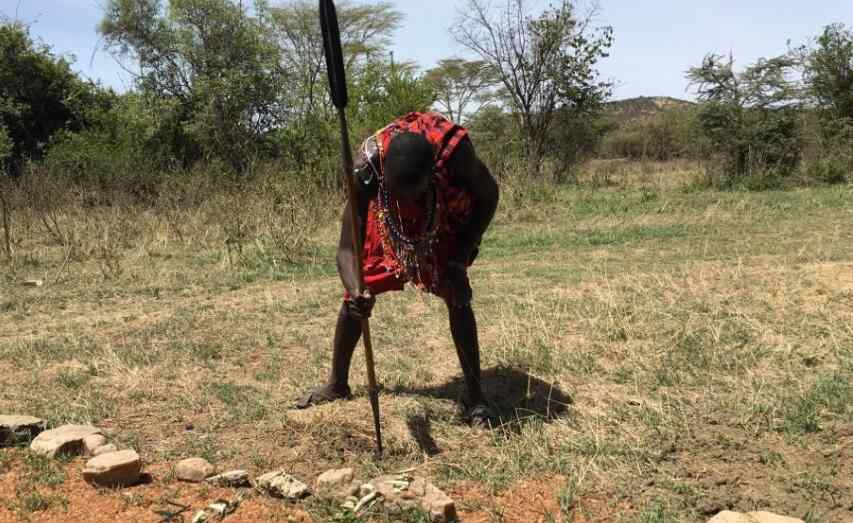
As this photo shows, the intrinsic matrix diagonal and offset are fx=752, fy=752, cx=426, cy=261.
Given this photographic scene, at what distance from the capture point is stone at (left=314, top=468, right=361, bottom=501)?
257 centimetres

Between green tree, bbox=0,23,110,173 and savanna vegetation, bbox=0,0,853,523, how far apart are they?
3536 millimetres

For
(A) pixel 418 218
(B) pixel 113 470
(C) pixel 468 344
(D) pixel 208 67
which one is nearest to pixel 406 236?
(A) pixel 418 218

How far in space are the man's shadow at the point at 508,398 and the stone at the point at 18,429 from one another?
1.58 metres

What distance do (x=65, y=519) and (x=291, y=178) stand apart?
6968mm

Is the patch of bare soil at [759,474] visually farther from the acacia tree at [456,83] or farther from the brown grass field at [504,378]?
the acacia tree at [456,83]

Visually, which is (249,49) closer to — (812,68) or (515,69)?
(515,69)

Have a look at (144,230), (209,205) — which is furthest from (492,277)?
(144,230)

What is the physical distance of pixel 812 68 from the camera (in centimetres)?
1532

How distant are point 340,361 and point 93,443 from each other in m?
1.08

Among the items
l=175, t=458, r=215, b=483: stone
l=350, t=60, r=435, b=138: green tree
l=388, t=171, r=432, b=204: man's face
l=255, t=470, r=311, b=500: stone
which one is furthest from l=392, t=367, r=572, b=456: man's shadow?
l=350, t=60, r=435, b=138: green tree

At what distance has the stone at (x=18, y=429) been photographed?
3098mm

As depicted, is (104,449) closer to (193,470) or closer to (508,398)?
(193,470)

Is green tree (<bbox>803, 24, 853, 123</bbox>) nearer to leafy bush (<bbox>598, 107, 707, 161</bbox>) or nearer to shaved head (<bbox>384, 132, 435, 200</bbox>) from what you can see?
leafy bush (<bbox>598, 107, 707, 161</bbox>)

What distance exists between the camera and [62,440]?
2.99 m
